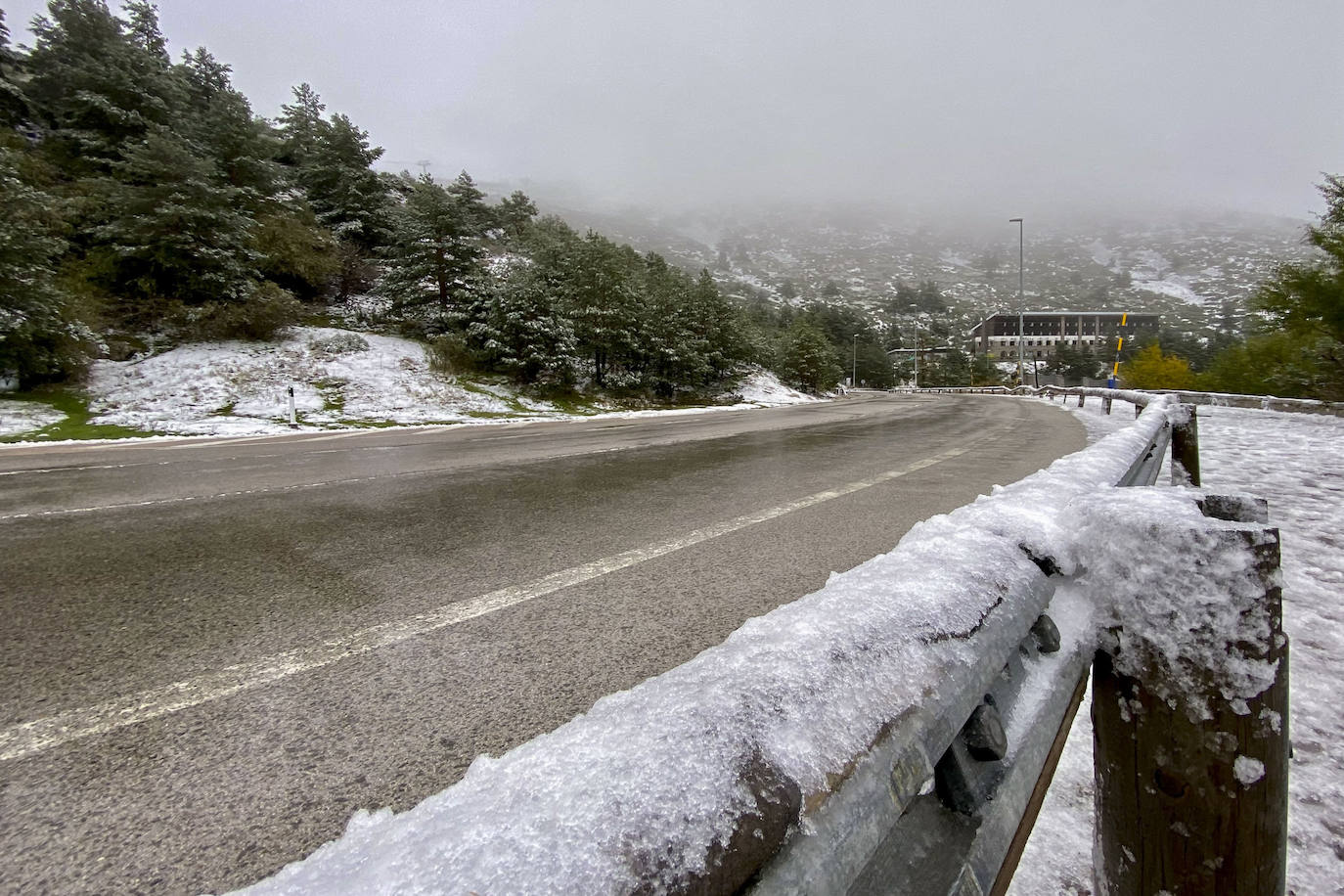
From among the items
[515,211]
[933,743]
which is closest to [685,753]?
[933,743]

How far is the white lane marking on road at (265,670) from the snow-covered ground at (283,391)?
534 inches

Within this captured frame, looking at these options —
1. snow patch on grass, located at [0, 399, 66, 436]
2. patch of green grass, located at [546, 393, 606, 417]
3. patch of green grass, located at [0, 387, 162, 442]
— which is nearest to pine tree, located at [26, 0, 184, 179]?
patch of green grass, located at [0, 387, 162, 442]

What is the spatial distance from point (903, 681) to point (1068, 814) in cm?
135

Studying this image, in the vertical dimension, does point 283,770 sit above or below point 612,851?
below

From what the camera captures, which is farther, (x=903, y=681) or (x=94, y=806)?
(x=94, y=806)

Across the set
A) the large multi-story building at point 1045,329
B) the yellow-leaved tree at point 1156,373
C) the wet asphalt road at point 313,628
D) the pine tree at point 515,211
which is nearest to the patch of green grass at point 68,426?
the wet asphalt road at point 313,628

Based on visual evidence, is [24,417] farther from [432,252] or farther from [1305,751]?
[1305,751]

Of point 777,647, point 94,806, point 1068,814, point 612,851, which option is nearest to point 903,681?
point 777,647

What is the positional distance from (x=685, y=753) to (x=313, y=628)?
2497 mm

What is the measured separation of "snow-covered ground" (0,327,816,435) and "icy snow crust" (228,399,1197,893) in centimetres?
1569

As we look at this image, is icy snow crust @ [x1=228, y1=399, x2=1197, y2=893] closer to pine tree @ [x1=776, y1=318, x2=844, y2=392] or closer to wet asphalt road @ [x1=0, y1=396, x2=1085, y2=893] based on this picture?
wet asphalt road @ [x1=0, y1=396, x2=1085, y2=893]

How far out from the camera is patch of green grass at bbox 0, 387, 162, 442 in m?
11.9

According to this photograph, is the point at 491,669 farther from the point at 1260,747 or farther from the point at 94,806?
the point at 1260,747

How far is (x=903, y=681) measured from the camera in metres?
0.83
